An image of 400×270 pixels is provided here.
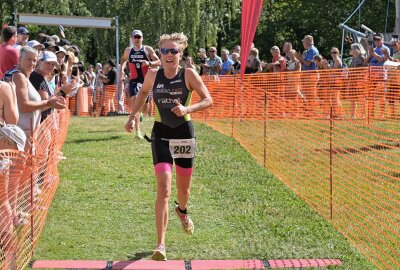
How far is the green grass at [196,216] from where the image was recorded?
7.11 m

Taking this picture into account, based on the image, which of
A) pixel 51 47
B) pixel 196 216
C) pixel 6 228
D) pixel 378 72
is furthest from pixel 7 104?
pixel 378 72

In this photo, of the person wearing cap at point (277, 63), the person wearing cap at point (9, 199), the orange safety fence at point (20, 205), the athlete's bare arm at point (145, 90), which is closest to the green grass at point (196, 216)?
the orange safety fence at point (20, 205)

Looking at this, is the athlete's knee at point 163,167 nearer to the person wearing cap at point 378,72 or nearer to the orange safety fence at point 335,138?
the orange safety fence at point 335,138

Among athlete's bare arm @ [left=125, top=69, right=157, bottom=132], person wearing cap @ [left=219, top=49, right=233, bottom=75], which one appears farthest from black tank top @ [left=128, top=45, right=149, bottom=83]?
person wearing cap @ [left=219, top=49, right=233, bottom=75]

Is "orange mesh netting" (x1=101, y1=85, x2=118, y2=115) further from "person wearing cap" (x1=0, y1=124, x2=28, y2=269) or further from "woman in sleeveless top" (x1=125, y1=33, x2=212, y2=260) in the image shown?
"person wearing cap" (x1=0, y1=124, x2=28, y2=269)

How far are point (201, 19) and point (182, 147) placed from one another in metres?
30.2

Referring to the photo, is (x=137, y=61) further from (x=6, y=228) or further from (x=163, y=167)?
(x=6, y=228)

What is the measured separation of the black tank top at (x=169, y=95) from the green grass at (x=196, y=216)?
117 cm

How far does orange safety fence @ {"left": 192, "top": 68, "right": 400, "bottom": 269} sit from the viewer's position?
820 cm

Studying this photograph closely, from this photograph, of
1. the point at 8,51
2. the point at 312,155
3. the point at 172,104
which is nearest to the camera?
the point at 172,104

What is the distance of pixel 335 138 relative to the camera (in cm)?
1365

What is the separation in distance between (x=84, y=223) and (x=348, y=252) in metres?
2.78

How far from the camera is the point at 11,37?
34.7ft

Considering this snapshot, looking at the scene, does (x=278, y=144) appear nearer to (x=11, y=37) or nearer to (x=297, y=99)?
(x=297, y=99)
